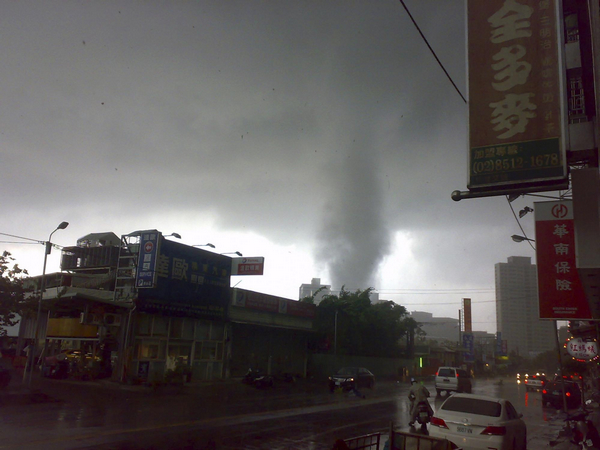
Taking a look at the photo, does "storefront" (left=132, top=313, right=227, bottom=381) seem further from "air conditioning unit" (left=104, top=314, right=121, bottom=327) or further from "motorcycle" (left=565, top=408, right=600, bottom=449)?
"motorcycle" (left=565, top=408, right=600, bottom=449)

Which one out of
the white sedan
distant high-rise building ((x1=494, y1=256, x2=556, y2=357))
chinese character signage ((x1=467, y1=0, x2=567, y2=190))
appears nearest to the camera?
chinese character signage ((x1=467, y1=0, x2=567, y2=190))

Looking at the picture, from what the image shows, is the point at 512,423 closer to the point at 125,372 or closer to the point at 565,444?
the point at 565,444

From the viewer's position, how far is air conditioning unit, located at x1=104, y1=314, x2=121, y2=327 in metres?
27.1

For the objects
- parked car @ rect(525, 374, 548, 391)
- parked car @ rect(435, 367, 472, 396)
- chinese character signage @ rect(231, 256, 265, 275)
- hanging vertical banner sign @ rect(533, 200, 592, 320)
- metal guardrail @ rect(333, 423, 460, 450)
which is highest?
chinese character signage @ rect(231, 256, 265, 275)

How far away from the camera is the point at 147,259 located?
27234mm

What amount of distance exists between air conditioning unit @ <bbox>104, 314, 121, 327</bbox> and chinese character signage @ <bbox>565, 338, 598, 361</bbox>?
23.0 m

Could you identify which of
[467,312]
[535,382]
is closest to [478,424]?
[535,382]

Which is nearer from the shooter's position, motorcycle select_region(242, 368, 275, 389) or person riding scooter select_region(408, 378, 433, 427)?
person riding scooter select_region(408, 378, 433, 427)

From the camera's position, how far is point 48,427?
42.3 feet

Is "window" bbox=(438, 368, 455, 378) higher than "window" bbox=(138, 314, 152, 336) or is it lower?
lower

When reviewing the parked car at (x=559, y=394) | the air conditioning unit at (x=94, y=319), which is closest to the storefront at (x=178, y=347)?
the air conditioning unit at (x=94, y=319)

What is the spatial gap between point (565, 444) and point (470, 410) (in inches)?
204

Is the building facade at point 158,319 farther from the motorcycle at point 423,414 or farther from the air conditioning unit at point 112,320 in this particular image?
the motorcycle at point 423,414

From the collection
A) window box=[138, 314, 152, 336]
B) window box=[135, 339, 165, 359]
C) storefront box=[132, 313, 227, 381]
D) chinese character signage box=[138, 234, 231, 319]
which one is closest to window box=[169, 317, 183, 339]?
storefront box=[132, 313, 227, 381]
